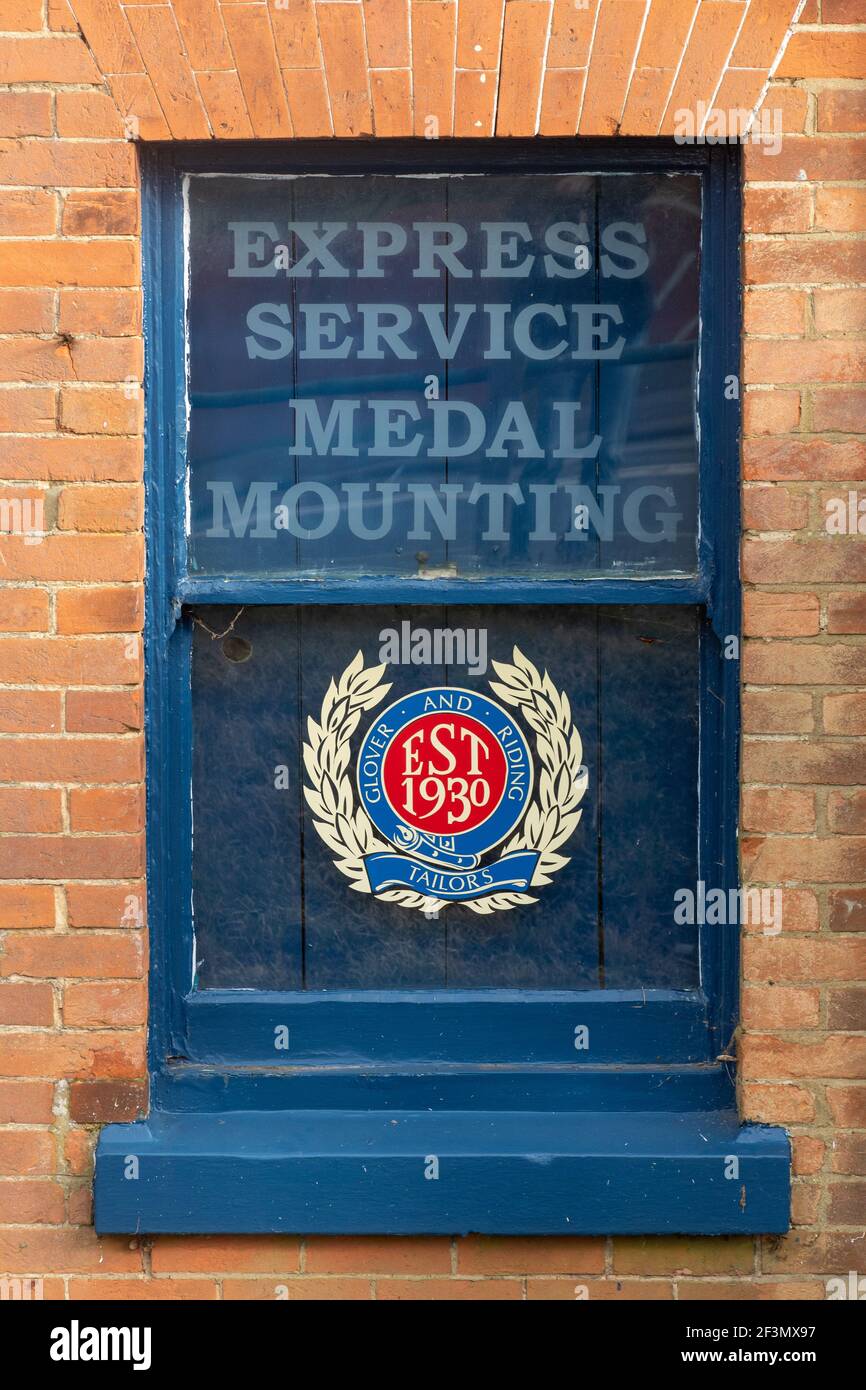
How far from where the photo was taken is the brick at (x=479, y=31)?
7.64 ft

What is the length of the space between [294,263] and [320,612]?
2.38ft

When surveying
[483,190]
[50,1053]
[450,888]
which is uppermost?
[483,190]

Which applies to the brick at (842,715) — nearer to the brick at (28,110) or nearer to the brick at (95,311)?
the brick at (95,311)

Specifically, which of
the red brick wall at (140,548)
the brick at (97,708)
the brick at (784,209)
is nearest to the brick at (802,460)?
the red brick wall at (140,548)

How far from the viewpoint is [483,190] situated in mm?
2484

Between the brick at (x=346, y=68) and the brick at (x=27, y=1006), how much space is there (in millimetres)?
1813

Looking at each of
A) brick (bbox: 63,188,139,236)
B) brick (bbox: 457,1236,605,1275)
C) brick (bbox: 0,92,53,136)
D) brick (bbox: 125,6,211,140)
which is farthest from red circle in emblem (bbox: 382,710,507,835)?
brick (bbox: 0,92,53,136)

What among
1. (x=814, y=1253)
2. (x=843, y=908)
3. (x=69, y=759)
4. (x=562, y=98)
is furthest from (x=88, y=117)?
(x=814, y=1253)

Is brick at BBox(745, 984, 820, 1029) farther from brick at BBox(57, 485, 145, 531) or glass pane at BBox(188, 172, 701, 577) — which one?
brick at BBox(57, 485, 145, 531)

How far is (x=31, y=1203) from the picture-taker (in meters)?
2.44

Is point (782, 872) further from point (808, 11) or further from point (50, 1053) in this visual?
point (808, 11)

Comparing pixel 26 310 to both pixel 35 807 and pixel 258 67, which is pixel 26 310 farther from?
pixel 35 807

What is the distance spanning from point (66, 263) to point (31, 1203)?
1.89 m

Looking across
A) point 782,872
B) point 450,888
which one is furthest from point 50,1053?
point 782,872
